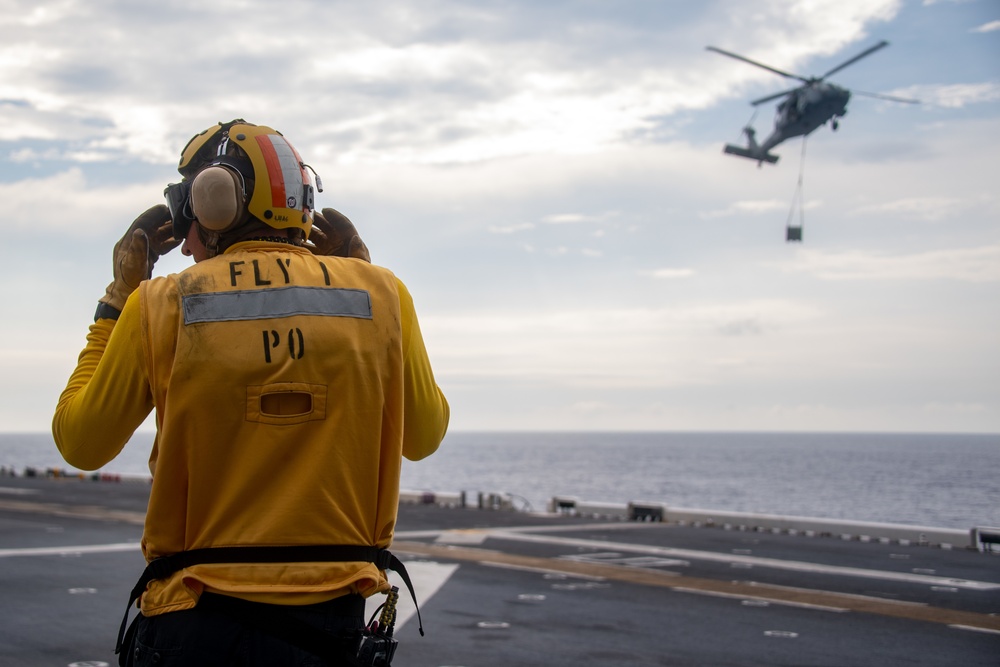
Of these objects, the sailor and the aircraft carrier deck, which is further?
the aircraft carrier deck

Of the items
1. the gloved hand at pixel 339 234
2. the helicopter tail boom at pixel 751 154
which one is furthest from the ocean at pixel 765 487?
the gloved hand at pixel 339 234

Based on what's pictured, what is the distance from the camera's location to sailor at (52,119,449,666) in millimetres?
2250

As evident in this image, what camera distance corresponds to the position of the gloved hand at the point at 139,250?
252 cm

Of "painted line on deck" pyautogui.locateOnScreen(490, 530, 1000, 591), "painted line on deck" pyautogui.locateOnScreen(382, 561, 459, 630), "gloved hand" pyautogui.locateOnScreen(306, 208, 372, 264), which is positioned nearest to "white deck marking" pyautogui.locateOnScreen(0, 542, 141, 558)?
"painted line on deck" pyautogui.locateOnScreen(382, 561, 459, 630)

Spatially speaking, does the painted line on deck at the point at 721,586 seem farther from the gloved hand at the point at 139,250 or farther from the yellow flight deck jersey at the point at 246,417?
the gloved hand at the point at 139,250

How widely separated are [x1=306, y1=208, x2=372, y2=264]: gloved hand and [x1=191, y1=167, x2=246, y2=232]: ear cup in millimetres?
360

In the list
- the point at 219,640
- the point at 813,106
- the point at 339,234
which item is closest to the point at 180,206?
the point at 339,234

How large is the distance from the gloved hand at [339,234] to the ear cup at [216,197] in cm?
36

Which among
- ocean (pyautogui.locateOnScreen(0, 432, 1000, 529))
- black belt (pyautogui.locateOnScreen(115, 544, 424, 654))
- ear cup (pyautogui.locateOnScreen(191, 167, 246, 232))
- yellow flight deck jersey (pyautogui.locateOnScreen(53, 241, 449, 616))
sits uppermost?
ear cup (pyautogui.locateOnScreen(191, 167, 246, 232))

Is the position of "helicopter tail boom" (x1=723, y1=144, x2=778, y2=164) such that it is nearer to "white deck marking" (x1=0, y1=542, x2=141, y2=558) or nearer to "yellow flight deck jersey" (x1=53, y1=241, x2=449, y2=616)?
"white deck marking" (x1=0, y1=542, x2=141, y2=558)

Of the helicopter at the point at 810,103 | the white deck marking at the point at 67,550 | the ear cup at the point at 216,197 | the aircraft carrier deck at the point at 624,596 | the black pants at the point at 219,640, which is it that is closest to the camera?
the black pants at the point at 219,640

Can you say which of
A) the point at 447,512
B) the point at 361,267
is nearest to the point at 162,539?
the point at 361,267

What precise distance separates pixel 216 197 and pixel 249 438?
594 millimetres

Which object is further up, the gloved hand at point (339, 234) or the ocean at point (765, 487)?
the gloved hand at point (339, 234)
